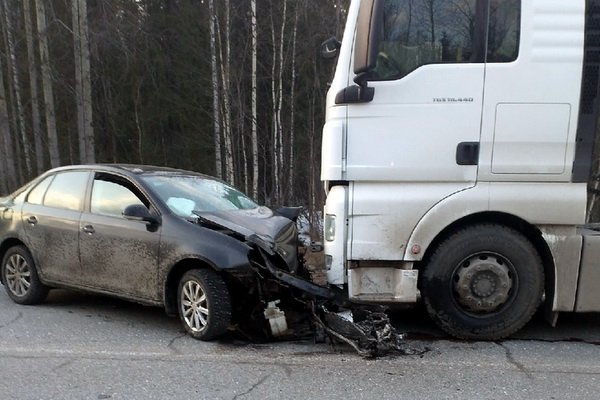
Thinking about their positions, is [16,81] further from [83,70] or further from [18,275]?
[18,275]

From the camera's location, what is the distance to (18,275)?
17.9 ft

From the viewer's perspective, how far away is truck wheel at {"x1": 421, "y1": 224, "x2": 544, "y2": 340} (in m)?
4.14

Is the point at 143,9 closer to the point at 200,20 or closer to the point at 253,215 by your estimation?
the point at 200,20

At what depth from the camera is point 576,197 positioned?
4062 millimetres

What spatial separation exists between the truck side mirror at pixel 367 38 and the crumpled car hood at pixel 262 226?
→ 169 cm

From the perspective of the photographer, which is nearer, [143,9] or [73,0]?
[73,0]

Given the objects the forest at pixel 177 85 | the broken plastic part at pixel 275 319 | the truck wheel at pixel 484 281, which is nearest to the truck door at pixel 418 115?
the truck wheel at pixel 484 281

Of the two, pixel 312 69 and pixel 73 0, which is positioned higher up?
pixel 73 0

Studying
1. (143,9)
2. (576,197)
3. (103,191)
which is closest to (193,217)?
(103,191)

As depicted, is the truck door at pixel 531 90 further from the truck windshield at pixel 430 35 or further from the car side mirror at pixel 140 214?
the car side mirror at pixel 140 214

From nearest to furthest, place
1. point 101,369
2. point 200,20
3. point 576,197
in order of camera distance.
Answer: point 101,369 < point 576,197 < point 200,20

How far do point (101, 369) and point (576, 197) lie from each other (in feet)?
13.6

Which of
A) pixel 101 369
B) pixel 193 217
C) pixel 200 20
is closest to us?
pixel 101 369

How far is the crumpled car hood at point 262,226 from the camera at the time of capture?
4.38 metres
